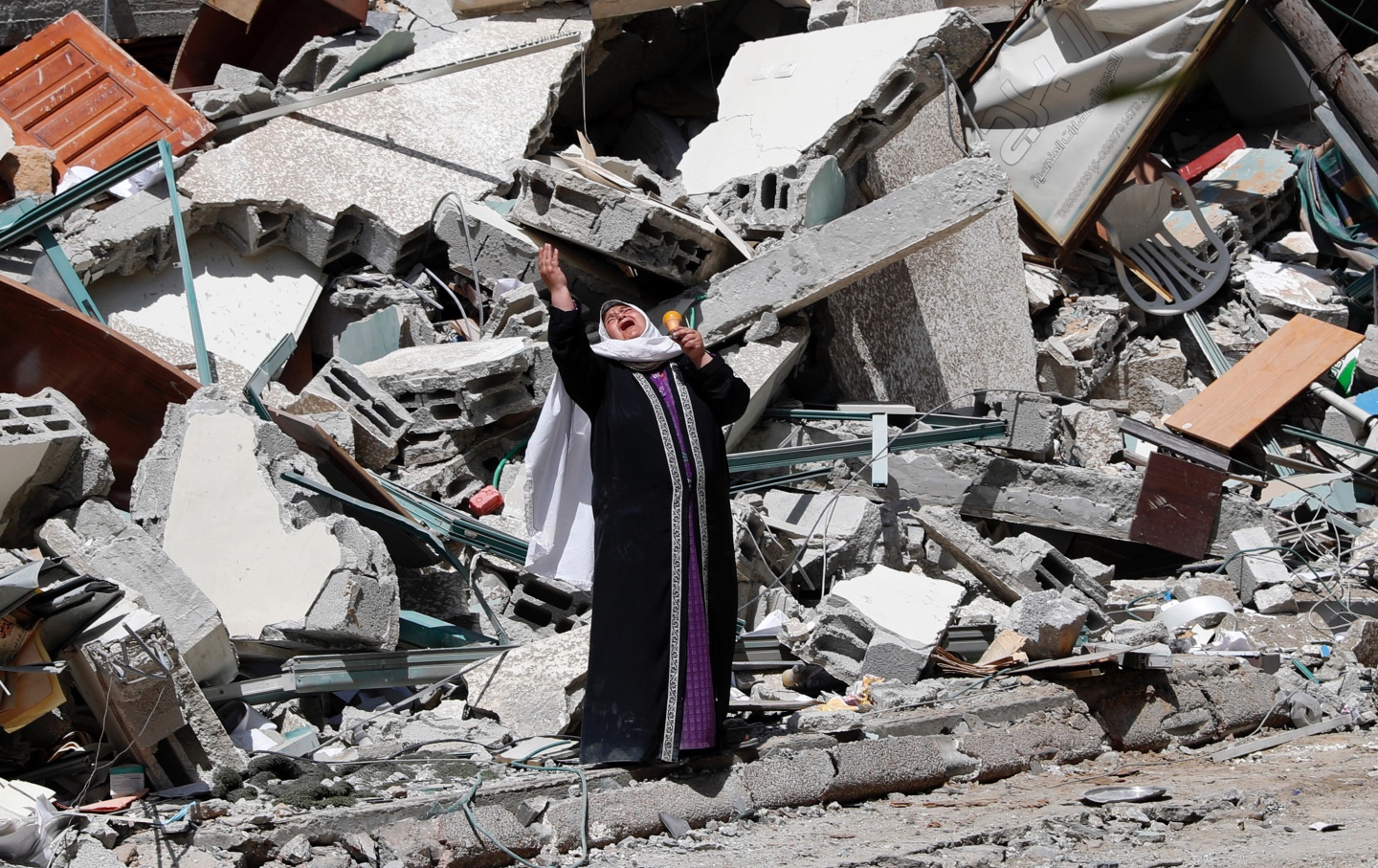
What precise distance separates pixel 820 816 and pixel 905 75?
5202 mm

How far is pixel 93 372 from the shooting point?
5.94 m

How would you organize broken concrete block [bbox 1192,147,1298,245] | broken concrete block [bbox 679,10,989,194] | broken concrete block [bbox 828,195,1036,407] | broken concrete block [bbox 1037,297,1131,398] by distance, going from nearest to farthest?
broken concrete block [bbox 828,195,1036,407], broken concrete block [bbox 679,10,989,194], broken concrete block [bbox 1037,297,1131,398], broken concrete block [bbox 1192,147,1298,245]

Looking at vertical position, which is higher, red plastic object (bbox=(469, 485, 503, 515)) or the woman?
the woman

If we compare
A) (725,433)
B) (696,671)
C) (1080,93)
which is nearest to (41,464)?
(696,671)

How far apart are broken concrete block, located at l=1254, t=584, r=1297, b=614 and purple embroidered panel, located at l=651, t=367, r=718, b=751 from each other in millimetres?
3600

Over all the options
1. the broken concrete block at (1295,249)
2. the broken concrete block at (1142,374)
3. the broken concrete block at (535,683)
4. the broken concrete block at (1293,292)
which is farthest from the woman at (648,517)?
the broken concrete block at (1295,249)

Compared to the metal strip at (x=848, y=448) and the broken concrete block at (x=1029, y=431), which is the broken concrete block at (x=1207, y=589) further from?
the metal strip at (x=848, y=448)

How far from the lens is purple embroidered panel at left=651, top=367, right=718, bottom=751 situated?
4.26 metres

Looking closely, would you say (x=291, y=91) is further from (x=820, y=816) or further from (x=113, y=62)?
(x=820, y=816)

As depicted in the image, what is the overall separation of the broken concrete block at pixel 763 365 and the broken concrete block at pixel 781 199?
2.06ft

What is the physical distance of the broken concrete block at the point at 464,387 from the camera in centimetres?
649

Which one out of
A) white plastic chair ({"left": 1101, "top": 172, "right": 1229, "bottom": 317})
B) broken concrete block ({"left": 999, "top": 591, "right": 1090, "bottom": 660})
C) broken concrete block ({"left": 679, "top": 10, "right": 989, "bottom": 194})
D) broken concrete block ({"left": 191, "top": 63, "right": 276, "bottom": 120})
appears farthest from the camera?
white plastic chair ({"left": 1101, "top": 172, "right": 1229, "bottom": 317})

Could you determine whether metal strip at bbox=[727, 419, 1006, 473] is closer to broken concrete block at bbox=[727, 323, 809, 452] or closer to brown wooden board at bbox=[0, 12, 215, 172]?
broken concrete block at bbox=[727, 323, 809, 452]

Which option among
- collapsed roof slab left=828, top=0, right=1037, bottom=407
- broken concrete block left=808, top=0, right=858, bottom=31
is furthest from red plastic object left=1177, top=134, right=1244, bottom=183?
broken concrete block left=808, top=0, right=858, bottom=31
